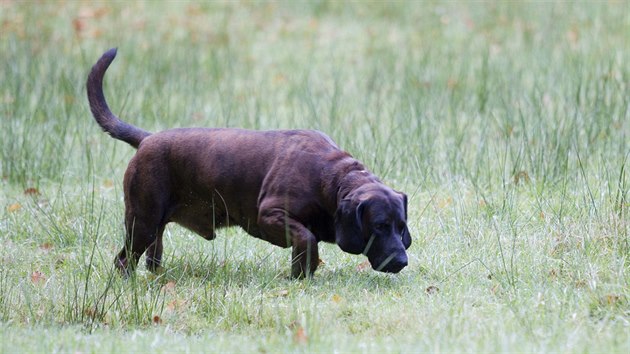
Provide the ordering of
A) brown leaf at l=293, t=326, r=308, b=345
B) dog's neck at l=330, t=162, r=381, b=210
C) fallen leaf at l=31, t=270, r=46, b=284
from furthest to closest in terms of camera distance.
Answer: fallen leaf at l=31, t=270, r=46, b=284, dog's neck at l=330, t=162, r=381, b=210, brown leaf at l=293, t=326, r=308, b=345

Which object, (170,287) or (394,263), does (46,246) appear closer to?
(170,287)

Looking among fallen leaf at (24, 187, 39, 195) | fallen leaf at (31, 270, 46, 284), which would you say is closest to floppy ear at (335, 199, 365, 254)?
fallen leaf at (31, 270, 46, 284)

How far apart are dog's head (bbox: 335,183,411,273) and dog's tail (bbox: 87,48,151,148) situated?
1.54 meters

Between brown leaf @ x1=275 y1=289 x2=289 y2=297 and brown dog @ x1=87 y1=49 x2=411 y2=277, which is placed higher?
brown dog @ x1=87 y1=49 x2=411 y2=277

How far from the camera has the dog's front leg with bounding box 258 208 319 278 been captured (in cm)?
550

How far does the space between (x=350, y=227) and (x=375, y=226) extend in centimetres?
15

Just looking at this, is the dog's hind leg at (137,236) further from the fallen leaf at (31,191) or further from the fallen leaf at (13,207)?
the fallen leaf at (31,191)

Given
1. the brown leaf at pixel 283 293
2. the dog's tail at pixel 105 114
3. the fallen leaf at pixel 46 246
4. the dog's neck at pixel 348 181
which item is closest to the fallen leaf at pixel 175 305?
the brown leaf at pixel 283 293

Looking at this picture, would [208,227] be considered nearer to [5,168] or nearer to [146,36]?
[5,168]

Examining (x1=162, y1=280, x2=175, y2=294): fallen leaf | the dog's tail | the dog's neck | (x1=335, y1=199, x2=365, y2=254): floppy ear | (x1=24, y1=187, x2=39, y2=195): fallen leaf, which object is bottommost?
(x1=24, y1=187, x2=39, y2=195): fallen leaf

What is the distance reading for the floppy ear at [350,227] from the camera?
17.8ft

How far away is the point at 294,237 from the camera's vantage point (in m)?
5.52

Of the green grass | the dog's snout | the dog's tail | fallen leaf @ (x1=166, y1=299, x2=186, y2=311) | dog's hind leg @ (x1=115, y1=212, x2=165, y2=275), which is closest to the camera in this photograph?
the green grass

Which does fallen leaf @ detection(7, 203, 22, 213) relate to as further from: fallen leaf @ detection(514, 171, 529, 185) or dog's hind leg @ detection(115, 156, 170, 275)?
fallen leaf @ detection(514, 171, 529, 185)
